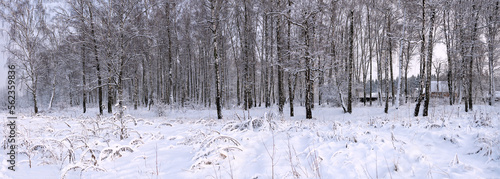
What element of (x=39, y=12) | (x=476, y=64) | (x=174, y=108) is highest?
(x=39, y=12)

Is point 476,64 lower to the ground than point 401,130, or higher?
higher

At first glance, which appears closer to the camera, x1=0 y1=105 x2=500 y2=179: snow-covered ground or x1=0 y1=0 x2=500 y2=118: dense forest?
x1=0 y1=105 x2=500 y2=179: snow-covered ground

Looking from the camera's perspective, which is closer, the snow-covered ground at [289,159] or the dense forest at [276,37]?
the snow-covered ground at [289,159]

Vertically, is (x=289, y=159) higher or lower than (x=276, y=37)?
lower

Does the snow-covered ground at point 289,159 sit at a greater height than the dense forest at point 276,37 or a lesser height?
lesser

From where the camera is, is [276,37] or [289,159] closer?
[289,159]

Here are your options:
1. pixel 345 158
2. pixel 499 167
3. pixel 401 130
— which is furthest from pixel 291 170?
pixel 401 130

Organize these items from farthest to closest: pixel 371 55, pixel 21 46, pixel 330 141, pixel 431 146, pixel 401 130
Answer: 1. pixel 371 55
2. pixel 21 46
3. pixel 401 130
4. pixel 330 141
5. pixel 431 146

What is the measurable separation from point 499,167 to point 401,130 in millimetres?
2274

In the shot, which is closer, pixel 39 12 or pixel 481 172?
pixel 481 172

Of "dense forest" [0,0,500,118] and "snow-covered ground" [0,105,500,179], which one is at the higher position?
"dense forest" [0,0,500,118]

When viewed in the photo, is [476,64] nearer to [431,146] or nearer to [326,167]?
[431,146]

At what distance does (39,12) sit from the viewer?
56.5 ft

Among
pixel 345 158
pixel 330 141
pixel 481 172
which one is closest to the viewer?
pixel 481 172
